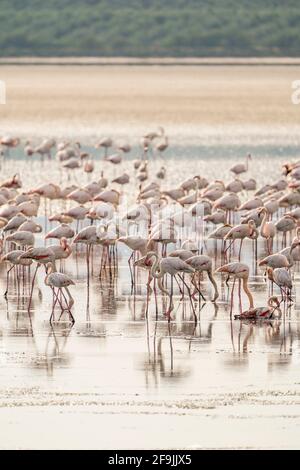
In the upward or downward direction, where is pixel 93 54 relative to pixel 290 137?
upward

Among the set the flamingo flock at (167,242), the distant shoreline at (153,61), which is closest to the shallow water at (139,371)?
the flamingo flock at (167,242)

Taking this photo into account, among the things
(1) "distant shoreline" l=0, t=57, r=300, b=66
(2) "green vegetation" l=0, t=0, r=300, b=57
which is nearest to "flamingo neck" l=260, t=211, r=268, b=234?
(1) "distant shoreline" l=0, t=57, r=300, b=66

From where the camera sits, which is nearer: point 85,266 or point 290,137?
point 85,266

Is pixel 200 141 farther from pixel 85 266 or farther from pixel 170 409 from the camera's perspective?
pixel 170 409

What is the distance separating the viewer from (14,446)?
923 centimetres

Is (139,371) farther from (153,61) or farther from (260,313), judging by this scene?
(153,61)

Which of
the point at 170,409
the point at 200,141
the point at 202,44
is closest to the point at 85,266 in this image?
the point at 170,409

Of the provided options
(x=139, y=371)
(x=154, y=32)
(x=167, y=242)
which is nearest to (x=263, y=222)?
(x=167, y=242)

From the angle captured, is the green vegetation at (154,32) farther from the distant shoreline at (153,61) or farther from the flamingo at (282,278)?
the flamingo at (282,278)

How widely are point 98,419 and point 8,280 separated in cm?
531

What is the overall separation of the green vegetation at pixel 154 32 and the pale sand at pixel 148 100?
5581 mm

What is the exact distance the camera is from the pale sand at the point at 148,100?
40.3m

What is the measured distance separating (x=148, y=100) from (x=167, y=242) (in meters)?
37.9
